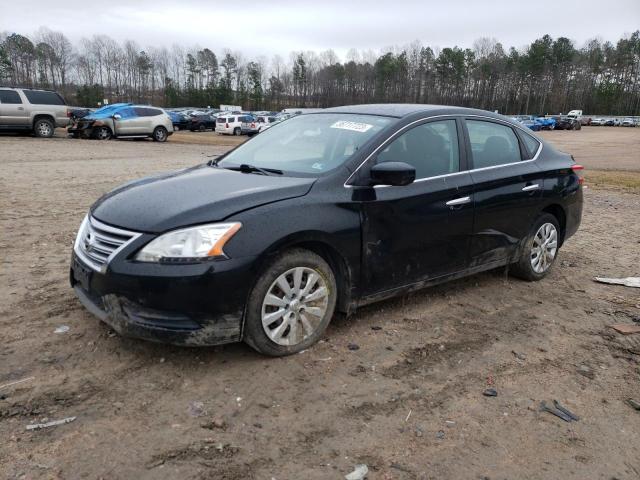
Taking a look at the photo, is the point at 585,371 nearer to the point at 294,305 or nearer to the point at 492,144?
the point at 294,305

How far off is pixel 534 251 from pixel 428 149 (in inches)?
72.4

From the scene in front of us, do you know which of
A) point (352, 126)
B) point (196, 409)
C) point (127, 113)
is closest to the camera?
point (196, 409)

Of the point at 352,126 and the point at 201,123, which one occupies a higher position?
the point at 352,126

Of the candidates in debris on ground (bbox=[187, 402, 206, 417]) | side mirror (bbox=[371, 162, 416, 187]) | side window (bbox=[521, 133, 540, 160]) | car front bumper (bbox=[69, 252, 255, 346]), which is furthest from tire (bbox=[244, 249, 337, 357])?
side window (bbox=[521, 133, 540, 160])

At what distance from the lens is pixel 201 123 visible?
43.2 metres

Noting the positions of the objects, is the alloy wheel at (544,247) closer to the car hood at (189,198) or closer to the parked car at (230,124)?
the car hood at (189,198)

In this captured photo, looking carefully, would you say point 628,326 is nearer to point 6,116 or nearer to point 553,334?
point 553,334

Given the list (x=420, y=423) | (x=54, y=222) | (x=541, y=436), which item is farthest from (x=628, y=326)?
(x=54, y=222)

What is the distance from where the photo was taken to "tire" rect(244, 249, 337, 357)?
11.2ft

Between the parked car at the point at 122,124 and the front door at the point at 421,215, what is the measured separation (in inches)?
871

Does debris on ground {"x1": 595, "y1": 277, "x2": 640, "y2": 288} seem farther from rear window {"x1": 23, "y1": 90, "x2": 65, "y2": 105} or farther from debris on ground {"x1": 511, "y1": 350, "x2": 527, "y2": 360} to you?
rear window {"x1": 23, "y1": 90, "x2": 65, "y2": 105}

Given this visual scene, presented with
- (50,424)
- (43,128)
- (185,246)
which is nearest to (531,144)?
(185,246)

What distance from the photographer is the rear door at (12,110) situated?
67.3ft

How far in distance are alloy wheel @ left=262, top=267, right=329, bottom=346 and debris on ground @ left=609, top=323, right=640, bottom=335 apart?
2.54 metres
